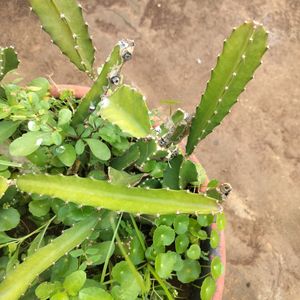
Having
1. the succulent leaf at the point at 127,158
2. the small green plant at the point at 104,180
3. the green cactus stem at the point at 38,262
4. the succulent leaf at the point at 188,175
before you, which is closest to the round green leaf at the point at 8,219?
the small green plant at the point at 104,180

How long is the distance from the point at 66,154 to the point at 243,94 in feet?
3.04

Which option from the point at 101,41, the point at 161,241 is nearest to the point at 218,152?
the point at 101,41

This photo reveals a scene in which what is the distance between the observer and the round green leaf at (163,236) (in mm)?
967

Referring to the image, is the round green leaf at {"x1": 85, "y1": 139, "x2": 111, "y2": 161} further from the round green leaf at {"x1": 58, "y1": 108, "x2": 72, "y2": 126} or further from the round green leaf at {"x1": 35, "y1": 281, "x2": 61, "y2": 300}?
the round green leaf at {"x1": 35, "y1": 281, "x2": 61, "y2": 300}

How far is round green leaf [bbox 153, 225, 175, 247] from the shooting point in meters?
0.97

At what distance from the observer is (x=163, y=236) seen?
97 cm

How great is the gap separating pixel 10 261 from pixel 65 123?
278mm

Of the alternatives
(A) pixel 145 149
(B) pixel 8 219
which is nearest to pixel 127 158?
(A) pixel 145 149

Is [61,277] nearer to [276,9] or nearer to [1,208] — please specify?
[1,208]

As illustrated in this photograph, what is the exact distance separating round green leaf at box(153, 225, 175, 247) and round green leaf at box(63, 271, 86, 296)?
0.57 ft

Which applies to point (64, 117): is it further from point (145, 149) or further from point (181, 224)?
point (181, 224)

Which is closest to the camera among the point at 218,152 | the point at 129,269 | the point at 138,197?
the point at 138,197

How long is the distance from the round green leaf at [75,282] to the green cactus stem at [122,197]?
0.13 metres

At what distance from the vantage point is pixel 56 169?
1021 mm
